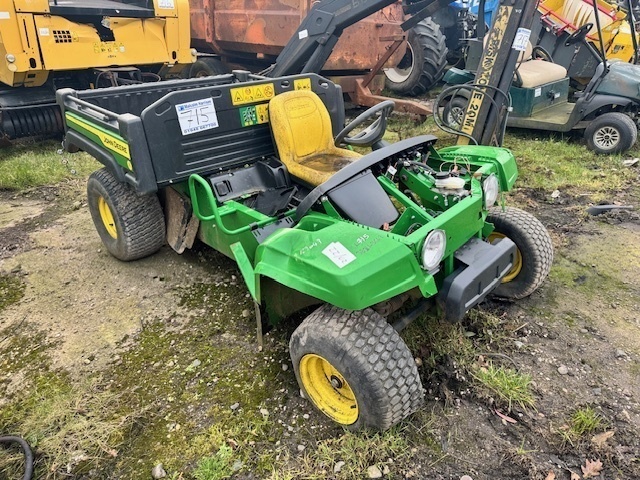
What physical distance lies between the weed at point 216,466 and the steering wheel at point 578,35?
635 cm

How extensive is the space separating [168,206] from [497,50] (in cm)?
294

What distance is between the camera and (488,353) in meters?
2.47

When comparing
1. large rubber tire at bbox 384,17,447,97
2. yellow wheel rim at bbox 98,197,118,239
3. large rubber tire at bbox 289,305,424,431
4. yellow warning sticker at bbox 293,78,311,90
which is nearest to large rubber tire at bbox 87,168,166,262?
yellow wheel rim at bbox 98,197,118,239

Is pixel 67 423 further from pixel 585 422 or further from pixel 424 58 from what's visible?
pixel 424 58

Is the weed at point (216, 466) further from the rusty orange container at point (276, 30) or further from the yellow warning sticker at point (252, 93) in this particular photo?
the rusty orange container at point (276, 30)

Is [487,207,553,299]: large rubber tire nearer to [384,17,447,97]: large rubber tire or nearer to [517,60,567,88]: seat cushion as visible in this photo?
[517,60,567,88]: seat cushion

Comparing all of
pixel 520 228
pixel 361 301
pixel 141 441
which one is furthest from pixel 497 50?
pixel 141 441

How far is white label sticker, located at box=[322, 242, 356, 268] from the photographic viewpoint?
5.84 feet

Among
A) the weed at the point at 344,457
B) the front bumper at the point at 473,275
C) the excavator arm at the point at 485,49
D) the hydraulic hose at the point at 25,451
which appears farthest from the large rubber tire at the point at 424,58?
the hydraulic hose at the point at 25,451

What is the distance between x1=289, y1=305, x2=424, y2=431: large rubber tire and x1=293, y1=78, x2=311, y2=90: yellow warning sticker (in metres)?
1.85

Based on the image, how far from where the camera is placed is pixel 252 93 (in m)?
3.12

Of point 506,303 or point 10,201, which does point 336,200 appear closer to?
point 506,303

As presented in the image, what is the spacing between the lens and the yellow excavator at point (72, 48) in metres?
5.04

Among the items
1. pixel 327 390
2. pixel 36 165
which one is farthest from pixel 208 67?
pixel 327 390
